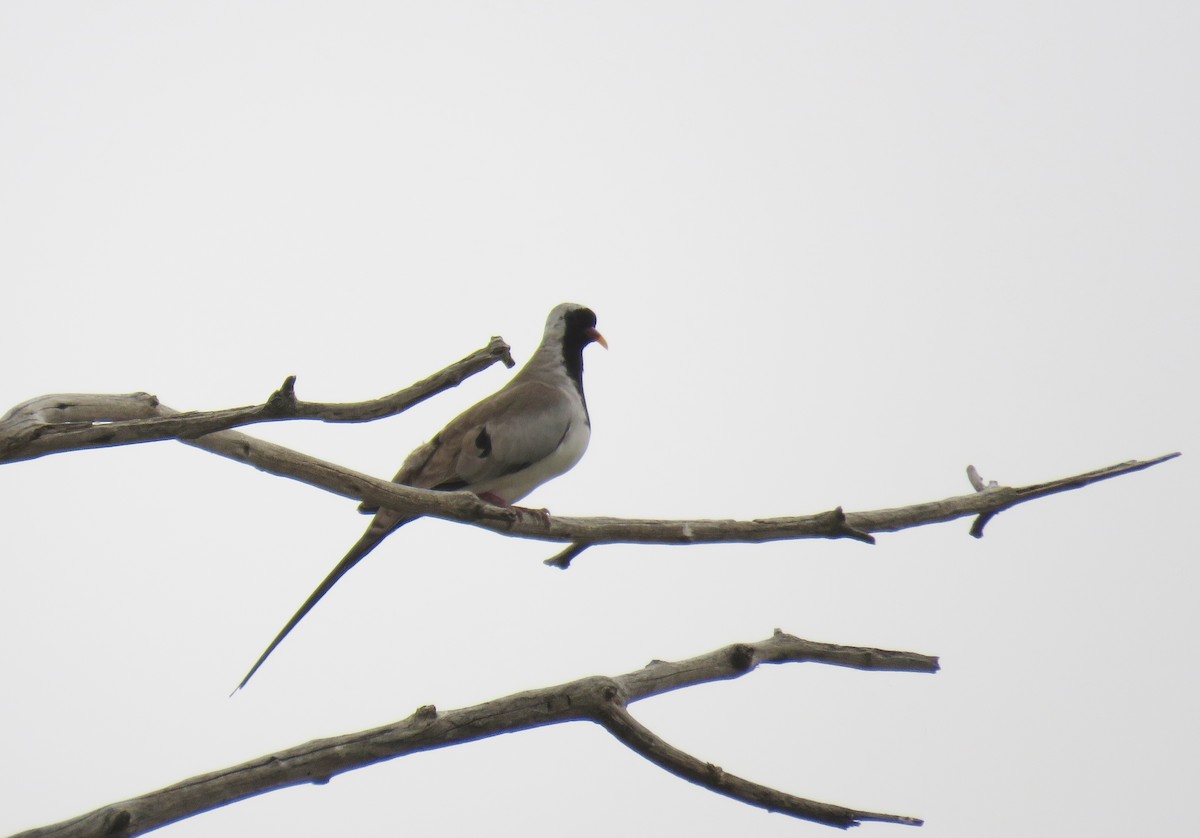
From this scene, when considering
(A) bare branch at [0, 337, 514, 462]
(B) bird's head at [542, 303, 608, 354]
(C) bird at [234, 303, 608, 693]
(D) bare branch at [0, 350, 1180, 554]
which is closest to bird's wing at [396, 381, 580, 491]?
(C) bird at [234, 303, 608, 693]

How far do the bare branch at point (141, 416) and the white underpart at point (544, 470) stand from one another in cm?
137

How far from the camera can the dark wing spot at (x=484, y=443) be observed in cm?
532

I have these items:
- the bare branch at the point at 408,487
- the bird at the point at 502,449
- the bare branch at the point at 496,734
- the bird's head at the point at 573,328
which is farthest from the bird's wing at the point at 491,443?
the bare branch at the point at 496,734

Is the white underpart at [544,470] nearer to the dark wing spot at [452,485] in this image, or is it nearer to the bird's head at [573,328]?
the dark wing spot at [452,485]

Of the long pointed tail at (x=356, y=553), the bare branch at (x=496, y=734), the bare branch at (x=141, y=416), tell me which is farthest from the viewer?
the long pointed tail at (x=356, y=553)

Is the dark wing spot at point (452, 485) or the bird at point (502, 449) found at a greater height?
the bird at point (502, 449)

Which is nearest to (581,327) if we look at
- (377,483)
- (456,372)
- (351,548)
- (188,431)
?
(351,548)

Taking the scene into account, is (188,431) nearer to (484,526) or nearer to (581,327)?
(484,526)

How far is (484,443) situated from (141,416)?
1731 mm

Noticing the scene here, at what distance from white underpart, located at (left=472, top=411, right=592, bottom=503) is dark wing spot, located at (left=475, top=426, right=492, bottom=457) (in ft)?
0.53

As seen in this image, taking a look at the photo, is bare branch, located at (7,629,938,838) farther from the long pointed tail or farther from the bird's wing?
the bird's wing

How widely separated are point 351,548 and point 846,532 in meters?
1.99

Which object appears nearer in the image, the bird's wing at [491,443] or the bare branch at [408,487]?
the bare branch at [408,487]

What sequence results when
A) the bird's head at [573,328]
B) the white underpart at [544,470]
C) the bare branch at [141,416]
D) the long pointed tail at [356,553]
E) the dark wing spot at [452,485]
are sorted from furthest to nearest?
the bird's head at [573,328] < the white underpart at [544,470] < the dark wing spot at [452,485] < the long pointed tail at [356,553] < the bare branch at [141,416]
